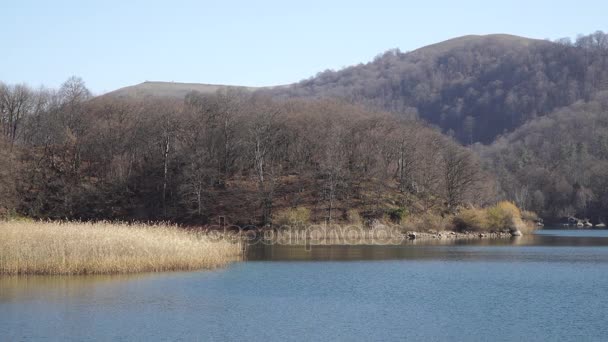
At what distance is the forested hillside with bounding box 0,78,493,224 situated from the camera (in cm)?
7997

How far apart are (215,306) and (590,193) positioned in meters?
107

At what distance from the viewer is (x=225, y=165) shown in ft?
289

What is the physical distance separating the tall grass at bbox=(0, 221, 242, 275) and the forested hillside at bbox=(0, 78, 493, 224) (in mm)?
36832

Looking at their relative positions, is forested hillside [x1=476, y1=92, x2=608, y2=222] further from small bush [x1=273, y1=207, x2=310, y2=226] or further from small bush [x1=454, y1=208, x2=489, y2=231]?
small bush [x1=273, y1=207, x2=310, y2=226]

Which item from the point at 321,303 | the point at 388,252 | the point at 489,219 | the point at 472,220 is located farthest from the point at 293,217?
the point at 321,303

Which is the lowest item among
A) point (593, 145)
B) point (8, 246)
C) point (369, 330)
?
point (369, 330)

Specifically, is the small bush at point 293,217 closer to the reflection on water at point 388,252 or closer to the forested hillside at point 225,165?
the forested hillside at point 225,165

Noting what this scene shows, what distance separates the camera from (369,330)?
24.3m

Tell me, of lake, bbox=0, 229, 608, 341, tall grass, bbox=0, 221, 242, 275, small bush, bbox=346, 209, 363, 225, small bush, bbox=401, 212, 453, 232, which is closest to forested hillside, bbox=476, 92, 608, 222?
small bush, bbox=401, 212, 453, 232

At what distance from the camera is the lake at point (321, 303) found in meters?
23.8

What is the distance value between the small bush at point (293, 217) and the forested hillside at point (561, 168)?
177ft

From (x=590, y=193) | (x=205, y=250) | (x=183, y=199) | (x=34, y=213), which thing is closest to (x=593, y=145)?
(x=590, y=193)

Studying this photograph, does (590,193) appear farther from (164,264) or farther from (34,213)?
(164,264)

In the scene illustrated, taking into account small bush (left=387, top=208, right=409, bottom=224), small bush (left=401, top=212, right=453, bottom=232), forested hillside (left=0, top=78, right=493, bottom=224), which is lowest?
small bush (left=401, top=212, right=453, bottom=232)
